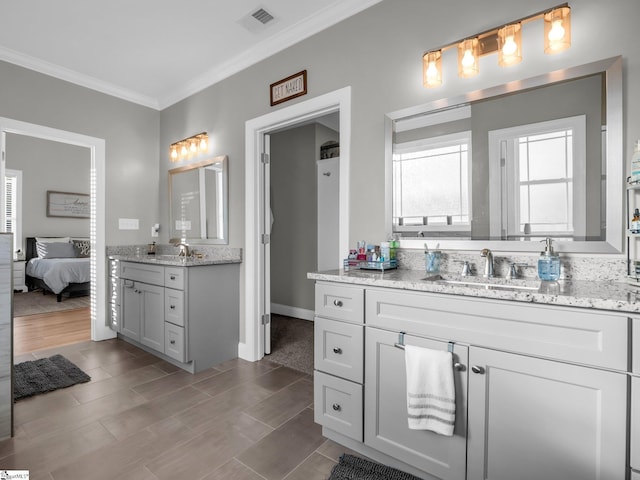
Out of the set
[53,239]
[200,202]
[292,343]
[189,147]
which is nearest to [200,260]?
[200,202]

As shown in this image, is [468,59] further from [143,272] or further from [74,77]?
[74,77]

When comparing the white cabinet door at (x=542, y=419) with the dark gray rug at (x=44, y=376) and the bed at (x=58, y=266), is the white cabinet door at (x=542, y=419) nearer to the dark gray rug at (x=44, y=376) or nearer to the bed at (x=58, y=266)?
the dark gray rug at (x=44, y=376)

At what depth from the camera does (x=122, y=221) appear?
3781mm

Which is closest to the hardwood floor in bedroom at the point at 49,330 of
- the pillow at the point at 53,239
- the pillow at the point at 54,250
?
the pillow at the point at 54,250

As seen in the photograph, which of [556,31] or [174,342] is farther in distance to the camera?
[174,342]

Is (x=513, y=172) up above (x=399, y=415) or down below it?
above

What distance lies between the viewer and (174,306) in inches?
111

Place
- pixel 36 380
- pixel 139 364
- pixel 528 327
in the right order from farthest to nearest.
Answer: pixel 139 364 → pixel 36 380 → pixel 528 327

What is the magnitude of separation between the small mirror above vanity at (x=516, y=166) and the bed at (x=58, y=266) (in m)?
5.56

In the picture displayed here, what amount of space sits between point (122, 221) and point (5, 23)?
189cm

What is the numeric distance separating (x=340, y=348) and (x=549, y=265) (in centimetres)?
105

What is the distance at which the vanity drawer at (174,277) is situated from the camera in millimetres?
2729

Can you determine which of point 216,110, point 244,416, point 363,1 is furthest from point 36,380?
point 363,1

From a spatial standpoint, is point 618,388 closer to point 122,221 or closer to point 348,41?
point 348,41
